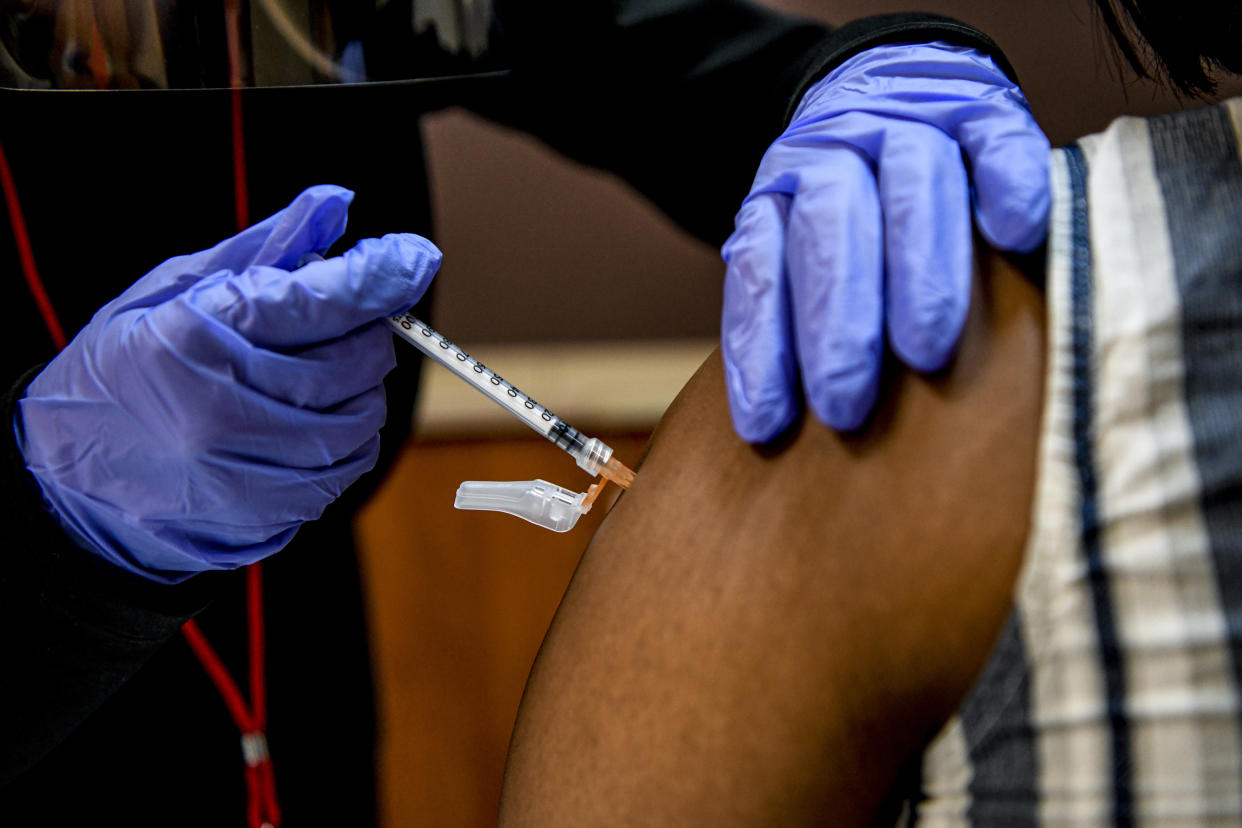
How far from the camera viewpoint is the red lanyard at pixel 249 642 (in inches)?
35.8

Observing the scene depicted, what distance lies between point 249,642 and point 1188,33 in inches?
43.4

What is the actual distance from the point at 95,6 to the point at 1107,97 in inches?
70.1

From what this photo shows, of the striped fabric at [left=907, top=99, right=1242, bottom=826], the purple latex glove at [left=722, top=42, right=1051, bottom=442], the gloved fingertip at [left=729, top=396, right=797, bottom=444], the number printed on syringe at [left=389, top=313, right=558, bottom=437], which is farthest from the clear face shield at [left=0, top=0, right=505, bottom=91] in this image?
the striped fabric at [left=907, top=99, right=1242, bottom=826]

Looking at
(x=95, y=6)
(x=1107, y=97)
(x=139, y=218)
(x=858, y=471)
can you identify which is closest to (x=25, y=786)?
(x=139, y=218)

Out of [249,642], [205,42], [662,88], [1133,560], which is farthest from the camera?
[662,88]

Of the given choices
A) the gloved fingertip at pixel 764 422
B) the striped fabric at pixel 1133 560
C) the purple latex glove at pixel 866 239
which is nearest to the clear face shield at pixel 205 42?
the purple latex glove at pixel 866 239

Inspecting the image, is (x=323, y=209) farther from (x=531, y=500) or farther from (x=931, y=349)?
(x=931, y=349)

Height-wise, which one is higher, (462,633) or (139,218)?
(139,218)

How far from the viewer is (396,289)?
74 centimetres

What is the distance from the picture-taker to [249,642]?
42.4 inches

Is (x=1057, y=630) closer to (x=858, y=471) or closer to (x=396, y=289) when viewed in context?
(x=858, y=471)

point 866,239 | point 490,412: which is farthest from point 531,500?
point 490,412

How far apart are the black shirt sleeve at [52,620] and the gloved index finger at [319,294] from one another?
0.77 ft

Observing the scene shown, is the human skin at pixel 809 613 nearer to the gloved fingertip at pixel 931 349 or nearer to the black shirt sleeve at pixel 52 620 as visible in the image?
the gloved fingertip at pixel 931 349
